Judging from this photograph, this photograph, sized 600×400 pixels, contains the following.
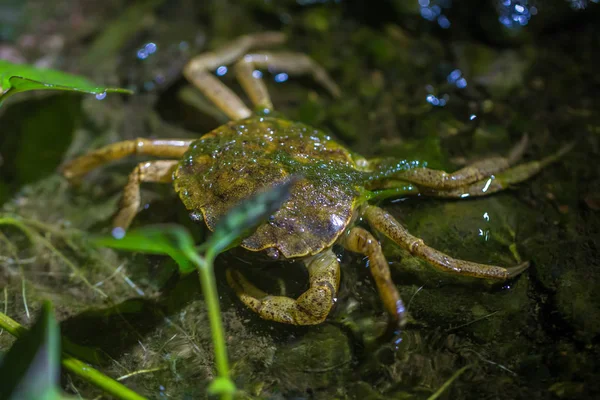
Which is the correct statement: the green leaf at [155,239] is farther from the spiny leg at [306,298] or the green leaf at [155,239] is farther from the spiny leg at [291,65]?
the spiny leg at [291,65]

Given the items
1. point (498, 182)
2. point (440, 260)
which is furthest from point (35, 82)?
point (498, 182)

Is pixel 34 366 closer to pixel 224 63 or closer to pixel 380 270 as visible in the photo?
pixel 380 270

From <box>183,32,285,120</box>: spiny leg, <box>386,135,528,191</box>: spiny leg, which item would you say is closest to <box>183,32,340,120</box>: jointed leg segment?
<box>183,32,285,120</box>: spiny leg

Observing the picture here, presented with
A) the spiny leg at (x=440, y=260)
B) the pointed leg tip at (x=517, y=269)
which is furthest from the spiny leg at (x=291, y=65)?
A: the pointed leg tip at (x=517, y=269)

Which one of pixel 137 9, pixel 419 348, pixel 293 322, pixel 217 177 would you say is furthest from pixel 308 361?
pixel 137 9

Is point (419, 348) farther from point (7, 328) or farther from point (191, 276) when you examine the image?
point (7, 328)

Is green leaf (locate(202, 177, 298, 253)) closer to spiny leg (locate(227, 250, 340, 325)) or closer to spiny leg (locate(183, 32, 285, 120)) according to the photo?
spiny leg (locate(227, 250, 340, 325))
